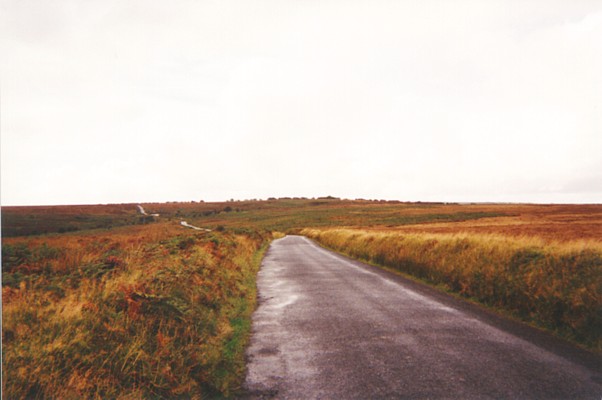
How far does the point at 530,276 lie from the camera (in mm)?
9680

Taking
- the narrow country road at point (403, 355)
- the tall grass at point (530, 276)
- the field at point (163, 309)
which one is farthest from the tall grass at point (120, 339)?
the tall grass at point (530, 276)

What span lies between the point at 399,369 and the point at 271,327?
350cm

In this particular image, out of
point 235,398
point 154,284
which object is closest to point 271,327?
point 154,284

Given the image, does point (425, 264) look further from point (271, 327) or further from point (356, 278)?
point (271, 327)

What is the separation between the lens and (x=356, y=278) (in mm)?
15281

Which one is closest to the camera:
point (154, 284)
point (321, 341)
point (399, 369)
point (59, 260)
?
point (399, 369)

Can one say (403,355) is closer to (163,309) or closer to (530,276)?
(163,309)

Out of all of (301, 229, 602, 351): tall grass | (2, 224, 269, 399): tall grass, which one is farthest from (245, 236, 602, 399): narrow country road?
(301, 229, 602, 351): tall grass

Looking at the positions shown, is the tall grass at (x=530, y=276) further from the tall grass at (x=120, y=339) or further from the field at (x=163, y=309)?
the tall grass at (x=120, y=339)

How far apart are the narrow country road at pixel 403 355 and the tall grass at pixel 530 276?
2.97ft

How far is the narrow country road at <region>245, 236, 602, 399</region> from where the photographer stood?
5.06 metres

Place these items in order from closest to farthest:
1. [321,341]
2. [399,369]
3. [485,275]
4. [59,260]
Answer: [399,369]
[321,341]
[59,260]
[485,275]

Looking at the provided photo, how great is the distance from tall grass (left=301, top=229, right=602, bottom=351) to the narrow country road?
2.97ft

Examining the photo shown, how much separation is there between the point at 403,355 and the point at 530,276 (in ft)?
18.3
